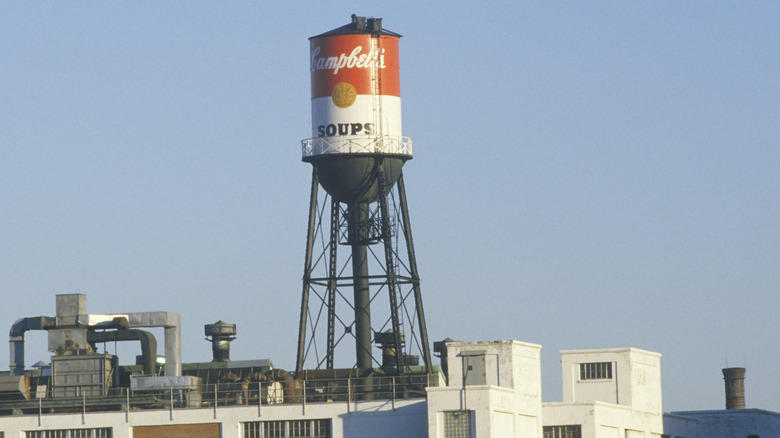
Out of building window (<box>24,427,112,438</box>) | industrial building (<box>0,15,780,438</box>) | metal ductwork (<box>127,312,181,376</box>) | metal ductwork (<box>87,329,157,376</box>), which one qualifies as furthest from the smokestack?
building window (<box>24,427,112,438</box>)

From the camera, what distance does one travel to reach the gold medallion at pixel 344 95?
355 ft

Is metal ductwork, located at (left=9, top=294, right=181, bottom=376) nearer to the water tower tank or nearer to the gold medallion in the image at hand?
the water tower tank

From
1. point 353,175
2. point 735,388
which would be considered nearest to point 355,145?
point 353,175

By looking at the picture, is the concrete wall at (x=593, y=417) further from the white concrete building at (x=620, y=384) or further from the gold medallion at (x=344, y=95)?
the gold medallion at (x=344, y=95)

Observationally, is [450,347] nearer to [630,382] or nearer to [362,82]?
[630,382]

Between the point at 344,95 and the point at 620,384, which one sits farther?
the point at 344,95

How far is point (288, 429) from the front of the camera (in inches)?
3792

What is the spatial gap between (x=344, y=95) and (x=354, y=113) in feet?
3.93

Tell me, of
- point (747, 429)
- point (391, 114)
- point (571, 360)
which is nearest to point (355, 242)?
point (391, 114)

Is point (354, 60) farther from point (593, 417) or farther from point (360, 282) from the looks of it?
point (593, 417)

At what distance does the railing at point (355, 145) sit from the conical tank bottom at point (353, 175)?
34 cm

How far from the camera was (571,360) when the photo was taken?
101m

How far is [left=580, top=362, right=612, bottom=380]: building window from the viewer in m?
101

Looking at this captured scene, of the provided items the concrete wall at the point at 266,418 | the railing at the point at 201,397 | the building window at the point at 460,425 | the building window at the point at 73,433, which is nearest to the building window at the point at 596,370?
the railing at the point at 201,397
